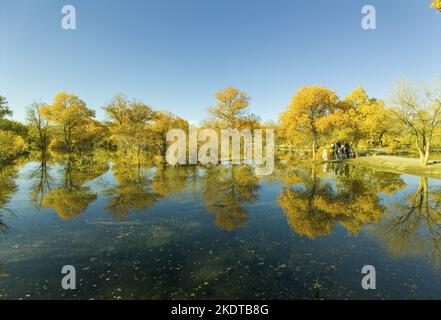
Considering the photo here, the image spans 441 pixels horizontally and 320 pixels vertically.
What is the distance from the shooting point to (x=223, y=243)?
31.5ft

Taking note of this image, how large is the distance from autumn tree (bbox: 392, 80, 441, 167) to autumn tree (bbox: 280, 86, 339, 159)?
11.7m

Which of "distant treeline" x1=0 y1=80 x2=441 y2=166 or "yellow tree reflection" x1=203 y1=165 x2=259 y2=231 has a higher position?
"distant treeline" x1=0 y1=80 x2=441 y2=166

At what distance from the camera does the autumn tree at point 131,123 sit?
45062mm

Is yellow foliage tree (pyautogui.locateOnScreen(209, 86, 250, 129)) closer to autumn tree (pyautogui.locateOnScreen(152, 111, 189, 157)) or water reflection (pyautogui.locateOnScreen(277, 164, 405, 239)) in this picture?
autumn tree (pyautogui.locateOnScreen(152, 111, 189, 157))

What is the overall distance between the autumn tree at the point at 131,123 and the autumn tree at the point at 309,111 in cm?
2601

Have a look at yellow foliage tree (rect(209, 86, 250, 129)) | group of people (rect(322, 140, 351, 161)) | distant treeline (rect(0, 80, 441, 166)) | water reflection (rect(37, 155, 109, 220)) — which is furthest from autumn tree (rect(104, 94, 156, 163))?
group of people (rect(322, 140, 351, 161))

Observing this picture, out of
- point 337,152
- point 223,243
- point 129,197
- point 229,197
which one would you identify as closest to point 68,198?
point 129,197

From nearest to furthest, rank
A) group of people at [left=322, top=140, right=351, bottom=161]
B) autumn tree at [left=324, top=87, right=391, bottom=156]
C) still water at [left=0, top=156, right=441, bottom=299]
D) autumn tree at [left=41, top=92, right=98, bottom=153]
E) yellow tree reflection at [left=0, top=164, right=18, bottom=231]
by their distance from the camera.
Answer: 1. still water at [left=0, top=156, right=441, bottom=299]
2. yellow tree reflection at [left=0, top=164, right=18, bottom=231]
3. autumn tree at [left=324, top=87, right=391, bottom=156]
4. group of people at [left=322, top=140, right=351, bottom=161]
5. autumn tree at [left=41, top=92, right=98, bottom=153]

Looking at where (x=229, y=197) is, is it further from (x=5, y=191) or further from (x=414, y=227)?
(x=5, y=191)

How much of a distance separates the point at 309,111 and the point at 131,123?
32.9 meters

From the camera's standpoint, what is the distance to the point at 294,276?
721 cm

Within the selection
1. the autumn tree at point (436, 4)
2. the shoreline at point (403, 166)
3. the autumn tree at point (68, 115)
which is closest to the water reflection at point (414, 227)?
the shoreline at point (403, 166)

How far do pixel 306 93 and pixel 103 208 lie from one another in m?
34.7

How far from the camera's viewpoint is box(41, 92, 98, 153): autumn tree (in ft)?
188
